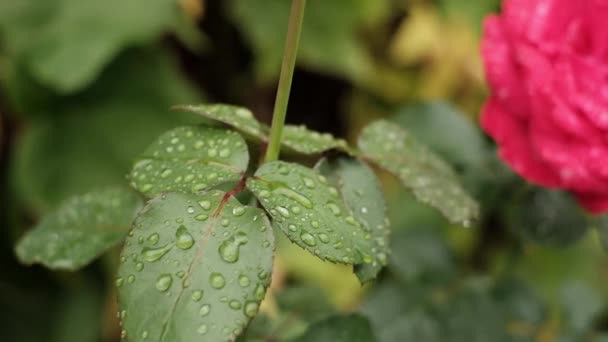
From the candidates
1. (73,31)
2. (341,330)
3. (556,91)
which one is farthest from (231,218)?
(73,31)

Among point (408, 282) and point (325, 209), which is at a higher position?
point (325, 209)

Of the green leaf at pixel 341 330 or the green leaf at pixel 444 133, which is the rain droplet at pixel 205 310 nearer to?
the green leaf at pixel 341 330

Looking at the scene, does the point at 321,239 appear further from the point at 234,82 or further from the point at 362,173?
the point at 234,82

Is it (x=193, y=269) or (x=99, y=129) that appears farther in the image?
(x=99, y=129)

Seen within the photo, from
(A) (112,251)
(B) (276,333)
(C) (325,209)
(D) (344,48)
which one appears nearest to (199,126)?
(C) (325,209)

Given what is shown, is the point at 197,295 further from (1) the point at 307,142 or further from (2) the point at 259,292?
(1) the point at 307,142

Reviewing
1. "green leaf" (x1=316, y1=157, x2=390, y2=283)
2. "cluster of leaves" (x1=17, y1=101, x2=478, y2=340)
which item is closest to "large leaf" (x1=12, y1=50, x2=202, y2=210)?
"cluster of leaves" (x1=17, y1=101, x2=478, y2=340)

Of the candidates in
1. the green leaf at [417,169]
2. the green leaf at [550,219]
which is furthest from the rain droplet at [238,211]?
the green leaf at [550,219]
